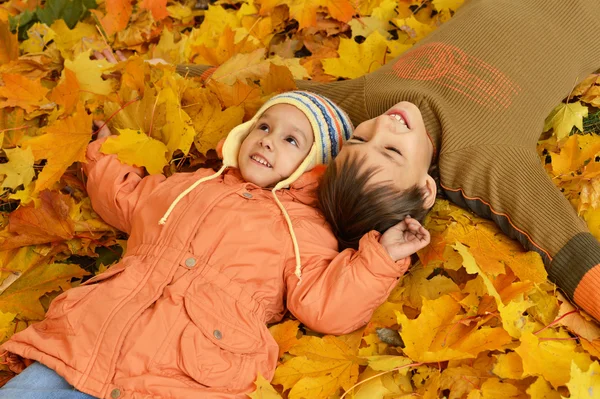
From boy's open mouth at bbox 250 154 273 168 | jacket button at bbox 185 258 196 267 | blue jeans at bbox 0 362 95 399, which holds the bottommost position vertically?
blue jeans at bbox 0 362 95 399

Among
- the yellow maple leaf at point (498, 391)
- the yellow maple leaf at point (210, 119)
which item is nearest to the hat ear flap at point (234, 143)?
the yellow maple leaf at point (210, 119)

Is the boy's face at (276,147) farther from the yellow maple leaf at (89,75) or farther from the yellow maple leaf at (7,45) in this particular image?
the yellow maple leaf at (7,45)

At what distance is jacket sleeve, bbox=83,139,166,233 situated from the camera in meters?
2.09

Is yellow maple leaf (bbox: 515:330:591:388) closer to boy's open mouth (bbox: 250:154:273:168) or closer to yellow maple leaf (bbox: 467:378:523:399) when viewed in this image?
yellow maple leaf (bbox: 467:378:523:399)

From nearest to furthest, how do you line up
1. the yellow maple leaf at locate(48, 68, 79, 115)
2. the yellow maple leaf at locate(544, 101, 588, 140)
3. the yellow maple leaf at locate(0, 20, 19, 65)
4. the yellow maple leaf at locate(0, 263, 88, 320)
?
the yellow maple leaf at locate(0, 263, 88, 320)
the yellow maple leaf at locate(544, 101, 588, 140)
the yellow maple leaf at locate(48, 68, 79, 115)
the yellow maple leaf at locate(0, 20, 19, 65)

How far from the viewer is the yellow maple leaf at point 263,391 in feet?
5.31

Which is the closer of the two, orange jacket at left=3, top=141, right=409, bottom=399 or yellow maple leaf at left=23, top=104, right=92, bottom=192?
orange jacket at left=3, top=141, right=409, bottom=399

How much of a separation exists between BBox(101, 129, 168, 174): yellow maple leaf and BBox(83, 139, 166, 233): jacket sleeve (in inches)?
1.3

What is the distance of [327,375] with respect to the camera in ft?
5.53

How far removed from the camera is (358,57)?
8.89 feet

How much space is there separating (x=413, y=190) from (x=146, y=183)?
1005 millimetres

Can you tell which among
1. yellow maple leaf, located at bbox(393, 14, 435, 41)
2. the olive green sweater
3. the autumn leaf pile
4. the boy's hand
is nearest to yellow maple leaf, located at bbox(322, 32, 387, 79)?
the autumn leaf pile

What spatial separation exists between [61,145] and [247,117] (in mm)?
762

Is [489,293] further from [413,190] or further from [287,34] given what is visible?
[287,34]
